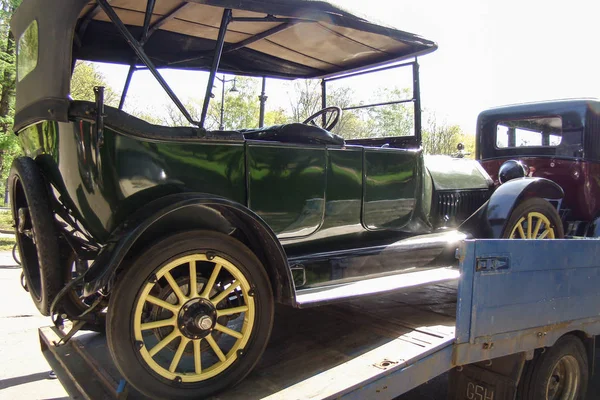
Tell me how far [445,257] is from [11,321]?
199 inches

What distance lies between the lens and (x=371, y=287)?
2904 mm

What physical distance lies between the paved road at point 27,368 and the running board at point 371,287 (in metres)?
1.25

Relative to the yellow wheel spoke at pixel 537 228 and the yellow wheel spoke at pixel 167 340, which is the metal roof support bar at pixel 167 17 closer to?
the yellow wheel spoke at pixel 167 340

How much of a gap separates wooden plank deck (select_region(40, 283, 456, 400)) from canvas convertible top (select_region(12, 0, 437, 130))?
57.0 inches

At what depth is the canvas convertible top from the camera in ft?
7.78

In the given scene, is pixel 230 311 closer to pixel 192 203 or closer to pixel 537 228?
pixel 192 203

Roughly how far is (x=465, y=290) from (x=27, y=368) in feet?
12.7

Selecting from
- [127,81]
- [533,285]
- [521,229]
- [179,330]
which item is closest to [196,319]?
[179,330]

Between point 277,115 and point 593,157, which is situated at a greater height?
point 277,115

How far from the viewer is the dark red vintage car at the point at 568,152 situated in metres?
5.55

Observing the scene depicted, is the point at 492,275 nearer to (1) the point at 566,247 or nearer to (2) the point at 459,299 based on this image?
(2) the point at 459,299

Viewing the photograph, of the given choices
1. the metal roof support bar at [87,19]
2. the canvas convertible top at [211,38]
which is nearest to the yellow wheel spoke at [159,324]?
the canvas convertible top at [211,38]

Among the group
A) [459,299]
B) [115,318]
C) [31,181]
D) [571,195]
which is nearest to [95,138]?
[31,181]

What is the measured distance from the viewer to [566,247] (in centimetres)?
312
